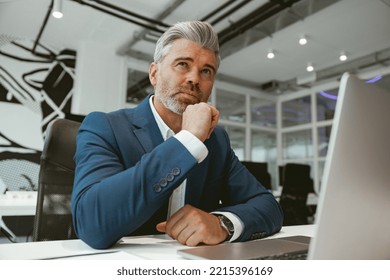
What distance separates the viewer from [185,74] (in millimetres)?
1109

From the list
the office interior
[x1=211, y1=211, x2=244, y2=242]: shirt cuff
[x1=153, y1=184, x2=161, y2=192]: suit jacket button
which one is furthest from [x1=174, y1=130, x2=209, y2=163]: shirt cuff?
the office interior

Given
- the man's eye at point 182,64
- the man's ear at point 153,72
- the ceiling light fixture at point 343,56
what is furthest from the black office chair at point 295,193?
the man's eye at point 182,64

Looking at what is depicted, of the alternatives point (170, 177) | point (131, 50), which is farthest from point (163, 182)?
point (131, 50)

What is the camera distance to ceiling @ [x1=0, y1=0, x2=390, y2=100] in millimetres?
4258

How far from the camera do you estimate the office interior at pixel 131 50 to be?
432 centimetres

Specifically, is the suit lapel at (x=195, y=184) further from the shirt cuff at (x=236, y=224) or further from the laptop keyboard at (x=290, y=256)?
the laptop keyboard at (x=290, y=256)

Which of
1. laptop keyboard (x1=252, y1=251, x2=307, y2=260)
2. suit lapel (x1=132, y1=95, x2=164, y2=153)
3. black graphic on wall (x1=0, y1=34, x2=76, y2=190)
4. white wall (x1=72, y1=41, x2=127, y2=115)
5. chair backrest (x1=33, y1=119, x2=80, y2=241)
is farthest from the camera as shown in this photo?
white wall (x1=72, y1=41, x2=127, y2=115)

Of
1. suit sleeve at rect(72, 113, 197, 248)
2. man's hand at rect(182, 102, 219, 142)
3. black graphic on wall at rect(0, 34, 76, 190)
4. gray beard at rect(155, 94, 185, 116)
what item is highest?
black graphic on wall at rect(0, 34, 76, 190)

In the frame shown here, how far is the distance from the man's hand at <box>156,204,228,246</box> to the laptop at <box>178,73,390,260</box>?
0.35 meters

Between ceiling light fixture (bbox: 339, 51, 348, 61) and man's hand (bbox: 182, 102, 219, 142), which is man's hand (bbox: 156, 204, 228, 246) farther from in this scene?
ceiling light fixture (bbox: 339, 51, 348, 61)

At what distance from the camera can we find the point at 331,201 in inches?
17.2

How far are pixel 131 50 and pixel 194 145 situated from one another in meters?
5.39

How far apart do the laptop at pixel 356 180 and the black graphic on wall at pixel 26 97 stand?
5.09 m

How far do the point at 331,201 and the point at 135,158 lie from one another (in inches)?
27.3
